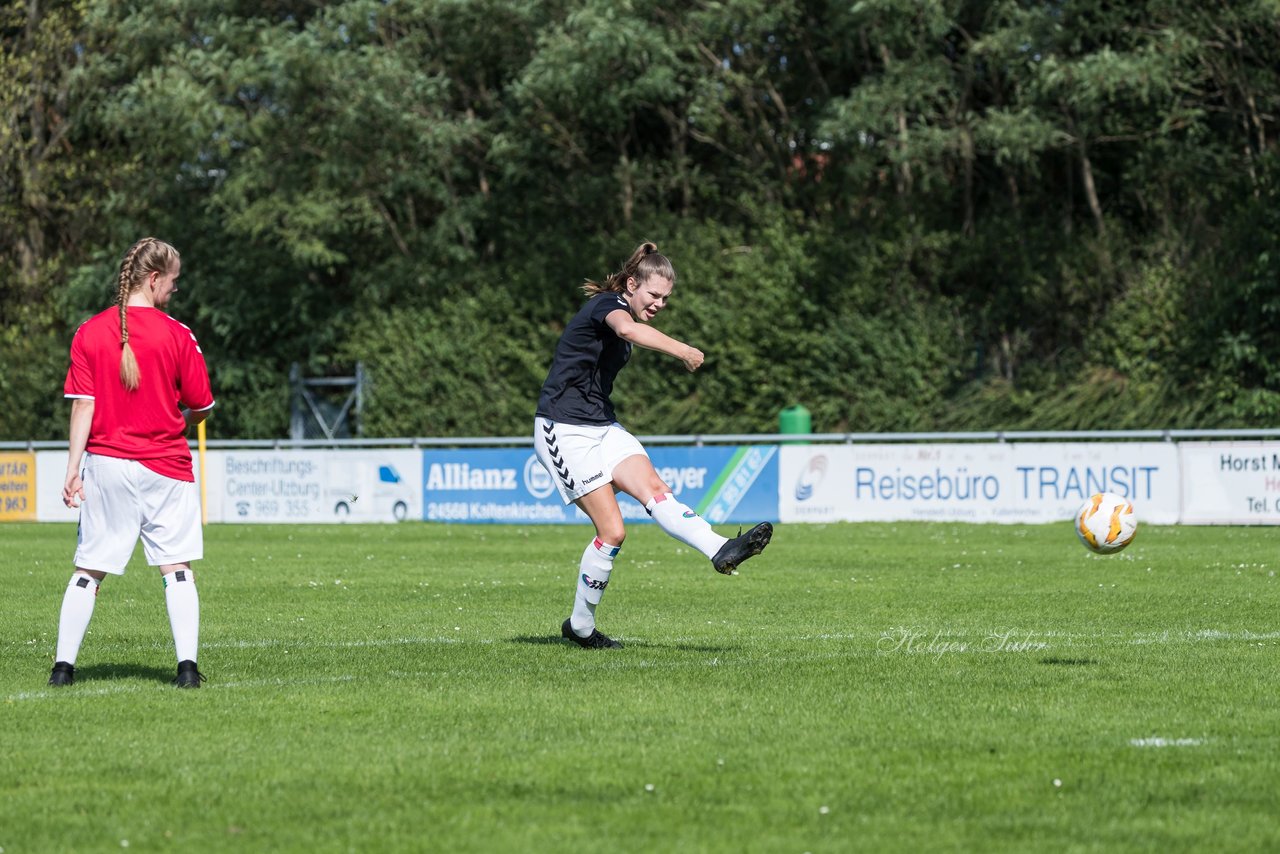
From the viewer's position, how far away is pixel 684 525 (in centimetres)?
915

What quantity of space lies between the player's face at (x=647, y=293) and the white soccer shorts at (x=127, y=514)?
2.60m

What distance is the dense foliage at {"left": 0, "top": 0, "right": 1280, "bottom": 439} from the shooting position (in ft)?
101

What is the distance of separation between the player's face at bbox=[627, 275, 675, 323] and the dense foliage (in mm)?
20642

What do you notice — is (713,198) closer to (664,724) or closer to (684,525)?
(684,525)

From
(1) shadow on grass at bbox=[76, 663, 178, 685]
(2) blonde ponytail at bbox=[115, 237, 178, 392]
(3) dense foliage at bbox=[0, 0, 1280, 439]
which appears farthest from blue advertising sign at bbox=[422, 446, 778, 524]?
(2) blonde ponytail at bbox=[115, 237, 178, 392]

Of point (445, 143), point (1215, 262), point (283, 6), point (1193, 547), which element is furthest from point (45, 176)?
point (1193, 547)

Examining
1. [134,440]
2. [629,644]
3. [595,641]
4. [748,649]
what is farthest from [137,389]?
[748,649]

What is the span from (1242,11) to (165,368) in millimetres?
24858

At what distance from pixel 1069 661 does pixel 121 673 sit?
4.64 metres

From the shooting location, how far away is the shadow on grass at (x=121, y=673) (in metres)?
8.64

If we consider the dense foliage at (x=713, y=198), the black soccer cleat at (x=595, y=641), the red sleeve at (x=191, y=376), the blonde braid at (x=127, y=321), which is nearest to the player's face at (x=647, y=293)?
the black soccer cleat at (x=595, y=641)

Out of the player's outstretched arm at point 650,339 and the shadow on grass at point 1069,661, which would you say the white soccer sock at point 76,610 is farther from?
the shadow on grass at point 1069,661

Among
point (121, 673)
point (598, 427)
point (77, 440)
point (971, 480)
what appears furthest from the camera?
point (971, 480)

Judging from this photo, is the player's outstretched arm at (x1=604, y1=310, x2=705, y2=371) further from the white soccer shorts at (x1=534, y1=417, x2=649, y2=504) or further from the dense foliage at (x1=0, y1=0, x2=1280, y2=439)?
the dense foliage at (x1=0, y1=0, x2=1280, y2=439)
